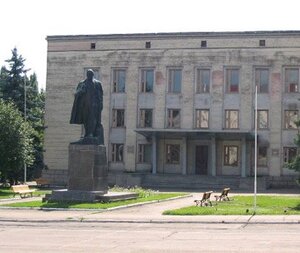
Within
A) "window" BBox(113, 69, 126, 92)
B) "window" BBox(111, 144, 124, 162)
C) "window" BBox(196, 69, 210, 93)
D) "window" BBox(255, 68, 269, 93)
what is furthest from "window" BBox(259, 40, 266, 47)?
Answer: "window" BBox(111, 144, 124, 162)

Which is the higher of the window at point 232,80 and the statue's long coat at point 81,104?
the window at point 232,80

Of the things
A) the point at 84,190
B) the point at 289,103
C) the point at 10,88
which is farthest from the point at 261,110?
the point at 84,190

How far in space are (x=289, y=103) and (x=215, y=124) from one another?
642cm

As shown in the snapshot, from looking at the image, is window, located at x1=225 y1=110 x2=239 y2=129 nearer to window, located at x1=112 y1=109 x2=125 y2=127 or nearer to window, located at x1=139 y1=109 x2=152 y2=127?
window, located at x1=139 y1=109 x2=152 y2=127

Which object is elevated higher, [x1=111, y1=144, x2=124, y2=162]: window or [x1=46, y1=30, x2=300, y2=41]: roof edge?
[x1=46, y1=30, x2=300, y2=41]: roof edge

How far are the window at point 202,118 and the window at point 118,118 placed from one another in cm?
674

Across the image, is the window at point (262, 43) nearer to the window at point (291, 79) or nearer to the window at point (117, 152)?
the window at point (291, 79)

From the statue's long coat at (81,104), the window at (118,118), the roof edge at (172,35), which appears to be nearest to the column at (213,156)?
the window at (118,118)

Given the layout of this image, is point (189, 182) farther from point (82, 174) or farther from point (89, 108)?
point (82, 174)

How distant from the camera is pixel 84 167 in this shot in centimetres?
2723

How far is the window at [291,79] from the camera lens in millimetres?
51500

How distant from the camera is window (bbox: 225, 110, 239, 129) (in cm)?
5219

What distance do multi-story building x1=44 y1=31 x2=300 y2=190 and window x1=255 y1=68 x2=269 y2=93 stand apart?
0.08m

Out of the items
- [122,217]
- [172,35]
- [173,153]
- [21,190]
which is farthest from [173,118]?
[122,217]
